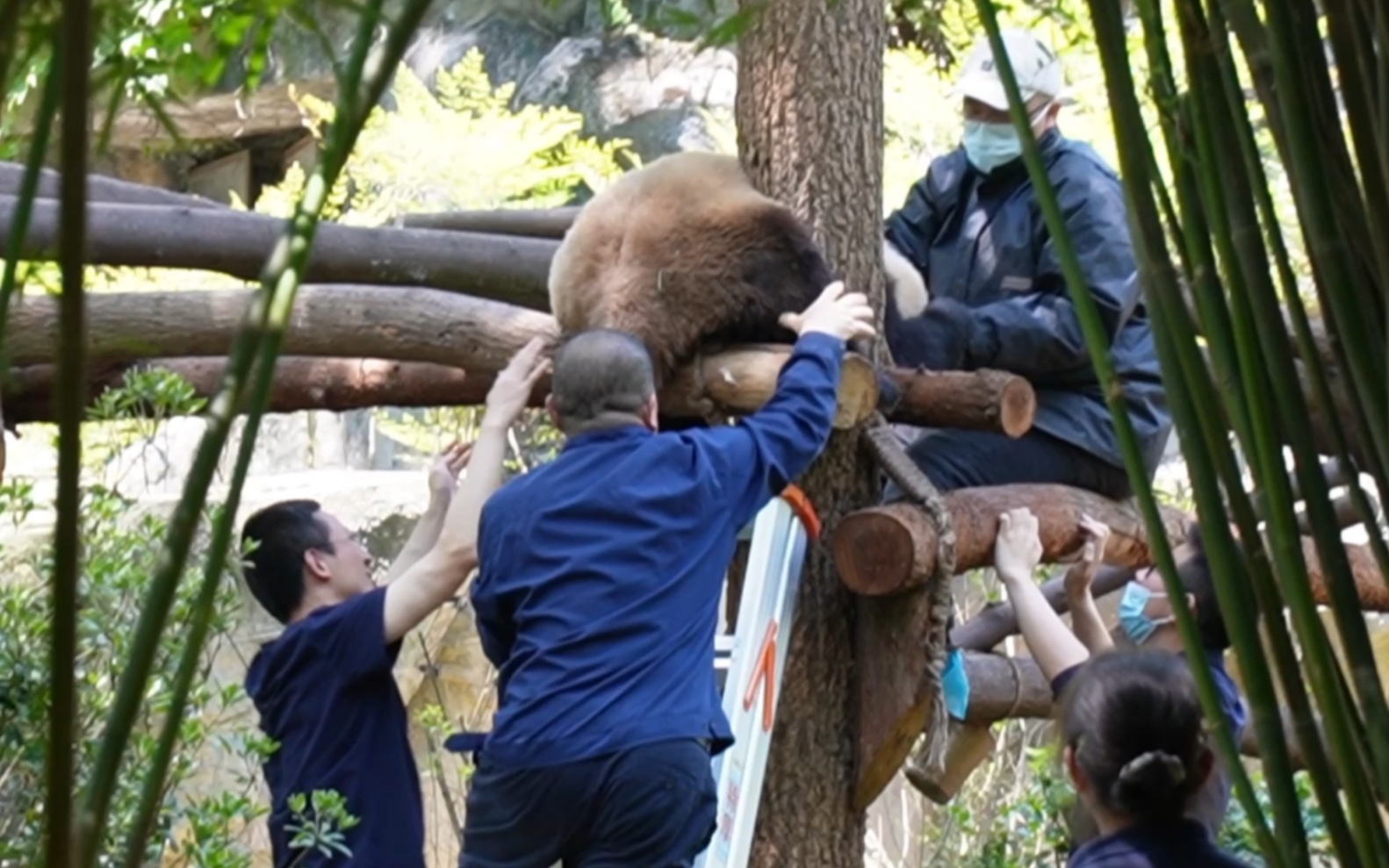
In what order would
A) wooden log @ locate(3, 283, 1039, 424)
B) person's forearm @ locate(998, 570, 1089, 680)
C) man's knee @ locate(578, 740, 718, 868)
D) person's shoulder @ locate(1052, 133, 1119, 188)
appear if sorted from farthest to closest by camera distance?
1. person's shoulder @ locate(1052, 133, 1119, 188)
2. wooden log @ locate(3, 283, 1039, 424)
3. person's forearm @ locate(998, 570, 1089, 680)
4. man's knee @ locate(578, 740, 718, 868)

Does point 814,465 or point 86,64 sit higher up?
point 814,465

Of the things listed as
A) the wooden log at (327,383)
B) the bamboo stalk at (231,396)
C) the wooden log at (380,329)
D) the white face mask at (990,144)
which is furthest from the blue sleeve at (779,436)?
the bamboo stalk at (231,396)

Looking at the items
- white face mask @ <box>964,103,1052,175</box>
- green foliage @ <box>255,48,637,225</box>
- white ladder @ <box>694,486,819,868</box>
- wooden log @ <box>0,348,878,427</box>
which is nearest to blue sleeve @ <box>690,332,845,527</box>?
white ladder @ <box>694,486,819,868</box>

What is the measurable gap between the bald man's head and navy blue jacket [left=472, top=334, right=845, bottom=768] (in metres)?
0.04

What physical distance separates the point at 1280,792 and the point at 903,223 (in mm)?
4217

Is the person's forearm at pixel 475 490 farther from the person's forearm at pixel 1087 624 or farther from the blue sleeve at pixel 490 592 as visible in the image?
the person's forearm at pixel 1087 624

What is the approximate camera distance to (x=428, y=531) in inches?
184

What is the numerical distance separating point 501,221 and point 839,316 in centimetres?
173

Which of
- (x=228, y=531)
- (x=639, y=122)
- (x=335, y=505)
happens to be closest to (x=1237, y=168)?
(x=228, y=531)

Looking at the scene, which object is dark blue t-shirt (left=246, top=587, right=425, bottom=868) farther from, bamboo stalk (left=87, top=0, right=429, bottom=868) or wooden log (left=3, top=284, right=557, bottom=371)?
bamboo stalk (left=87, top=0, right=429, bottom=868)

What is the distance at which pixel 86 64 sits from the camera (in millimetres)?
739

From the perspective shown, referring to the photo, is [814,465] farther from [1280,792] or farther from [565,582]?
[1280,792]

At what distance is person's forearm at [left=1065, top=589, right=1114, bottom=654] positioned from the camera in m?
4.52

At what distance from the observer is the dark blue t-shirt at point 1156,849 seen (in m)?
2.44
